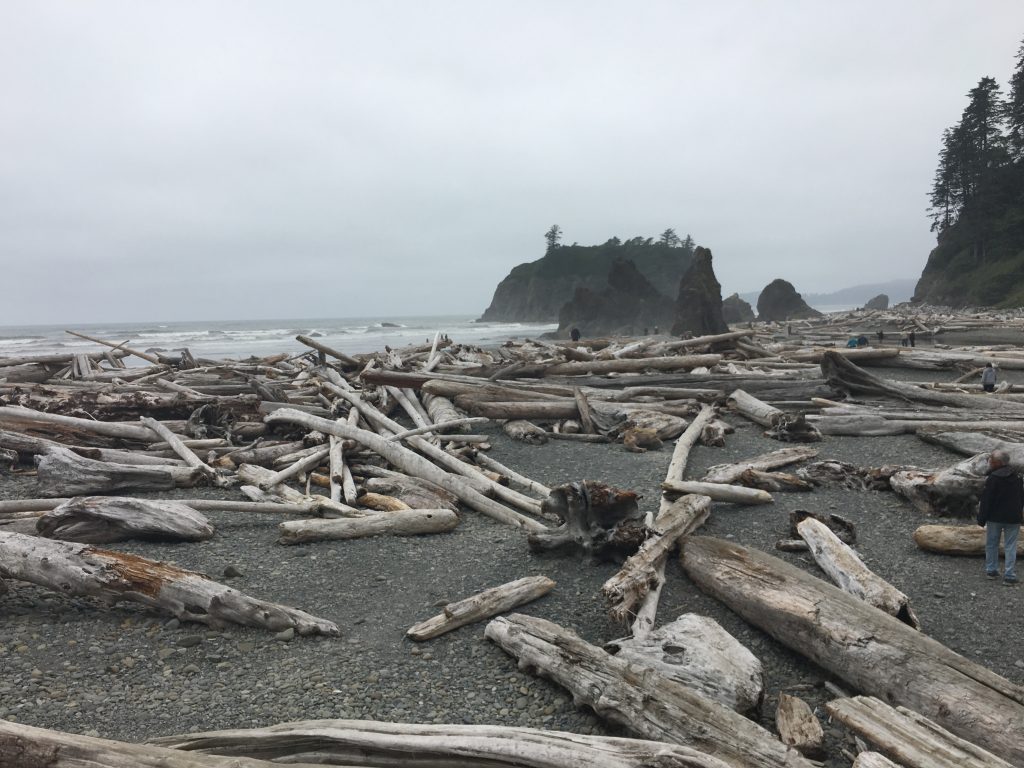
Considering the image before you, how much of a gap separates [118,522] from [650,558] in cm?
502

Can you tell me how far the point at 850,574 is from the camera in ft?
15.4

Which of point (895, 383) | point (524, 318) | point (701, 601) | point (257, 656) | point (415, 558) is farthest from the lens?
point (524, 318)

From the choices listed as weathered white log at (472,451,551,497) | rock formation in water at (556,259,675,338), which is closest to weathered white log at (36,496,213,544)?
weathered white log at (472,451,551,497)

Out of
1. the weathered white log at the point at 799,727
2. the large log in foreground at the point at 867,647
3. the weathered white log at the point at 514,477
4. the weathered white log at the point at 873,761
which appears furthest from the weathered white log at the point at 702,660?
the weathered white log at the point at 514,477

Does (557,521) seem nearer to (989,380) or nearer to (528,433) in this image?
(528,433)

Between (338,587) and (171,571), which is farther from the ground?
(171,571)

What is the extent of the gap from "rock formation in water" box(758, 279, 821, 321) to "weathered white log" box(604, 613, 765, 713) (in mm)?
72171

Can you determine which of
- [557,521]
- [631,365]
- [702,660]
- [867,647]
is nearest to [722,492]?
[557,521]

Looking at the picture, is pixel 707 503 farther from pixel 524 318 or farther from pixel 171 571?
pixel 524 318

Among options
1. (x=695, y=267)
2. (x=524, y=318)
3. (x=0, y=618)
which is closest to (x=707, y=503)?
(x=0, y=618)

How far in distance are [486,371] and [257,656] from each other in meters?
10.3

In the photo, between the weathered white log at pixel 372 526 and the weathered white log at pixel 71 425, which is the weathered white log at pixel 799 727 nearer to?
the weathered white log at pixel 372 526

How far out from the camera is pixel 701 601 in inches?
193

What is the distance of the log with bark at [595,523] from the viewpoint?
565 cm
